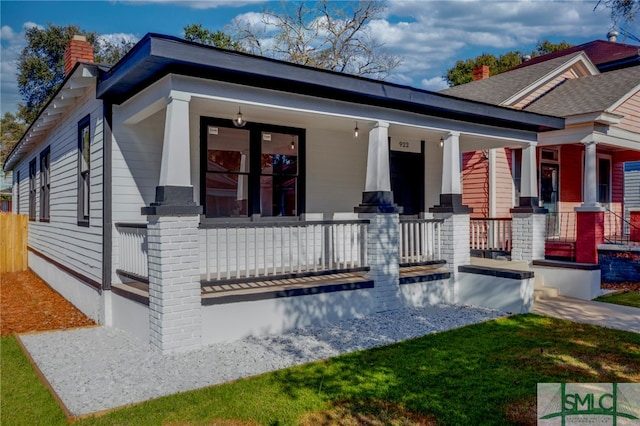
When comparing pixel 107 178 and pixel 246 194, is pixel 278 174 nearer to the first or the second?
pixel 246 194

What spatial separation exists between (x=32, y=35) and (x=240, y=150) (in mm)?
34548

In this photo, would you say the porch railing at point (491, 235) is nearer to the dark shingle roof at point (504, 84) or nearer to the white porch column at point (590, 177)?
the white porch column at point (590, 177)

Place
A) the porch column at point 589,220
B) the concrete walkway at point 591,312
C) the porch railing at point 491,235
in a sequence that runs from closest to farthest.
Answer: the concrete walkway at point 591,312, the porch column at point 589,220, the porch railing at point 491,235

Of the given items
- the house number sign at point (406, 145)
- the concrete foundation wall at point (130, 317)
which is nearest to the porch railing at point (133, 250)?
the concrete foundation wall at point (130, 317)

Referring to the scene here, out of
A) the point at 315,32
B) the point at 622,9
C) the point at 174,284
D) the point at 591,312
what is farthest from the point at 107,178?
the point at 315,32

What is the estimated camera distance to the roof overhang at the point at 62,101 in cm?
689

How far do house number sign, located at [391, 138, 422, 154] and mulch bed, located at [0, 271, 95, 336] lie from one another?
6814 mm

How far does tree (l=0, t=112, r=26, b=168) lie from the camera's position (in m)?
35.1

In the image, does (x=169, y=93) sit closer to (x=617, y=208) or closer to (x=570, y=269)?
(x=570, y=269)

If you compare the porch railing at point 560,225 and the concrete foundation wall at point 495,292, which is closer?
the concrete foundation wall at point 495,292

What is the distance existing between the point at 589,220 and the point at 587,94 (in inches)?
141

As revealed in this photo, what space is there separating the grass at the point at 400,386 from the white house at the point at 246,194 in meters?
1.43

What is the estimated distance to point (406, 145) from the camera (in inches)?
406

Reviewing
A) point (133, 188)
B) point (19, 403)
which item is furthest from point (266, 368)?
point (133, 188)
